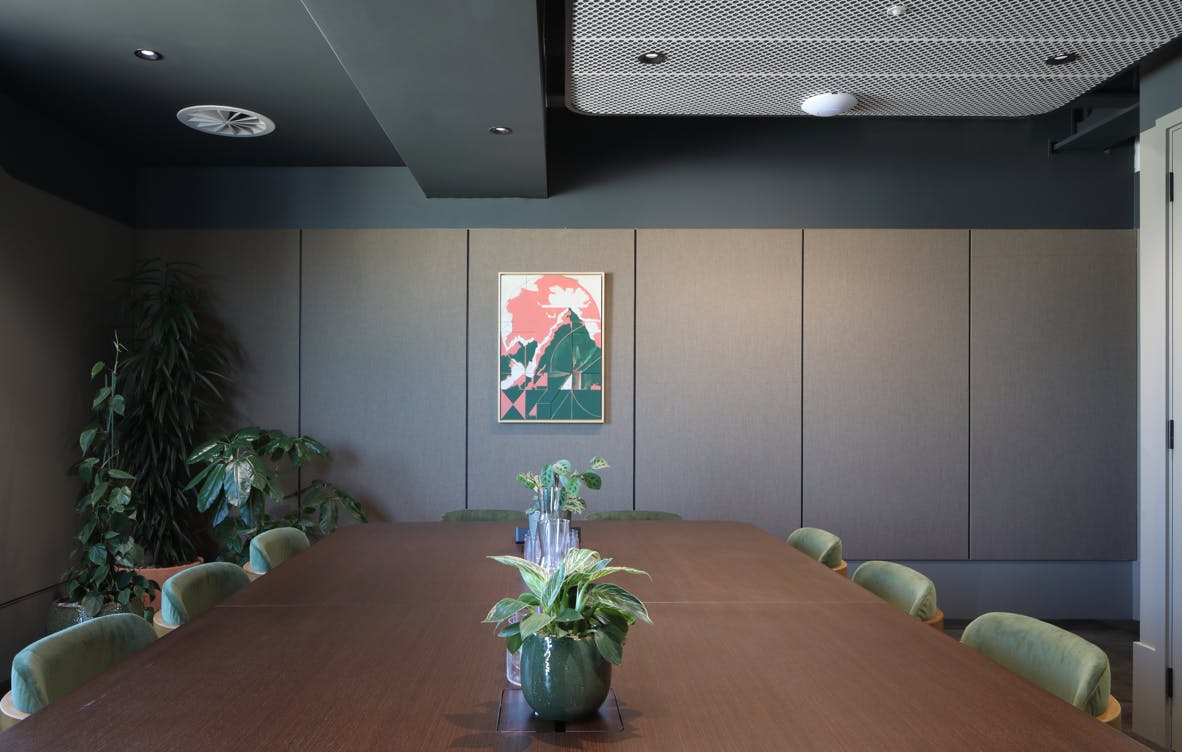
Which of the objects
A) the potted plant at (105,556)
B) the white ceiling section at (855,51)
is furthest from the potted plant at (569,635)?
the potted plant at (105,556)

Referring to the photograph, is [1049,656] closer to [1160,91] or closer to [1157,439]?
[1157,439]

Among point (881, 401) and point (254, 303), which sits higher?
point (254, 303)

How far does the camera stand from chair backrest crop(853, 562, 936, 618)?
2.67m

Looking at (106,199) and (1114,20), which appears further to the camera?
(106,199)

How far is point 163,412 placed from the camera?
5.20 metres

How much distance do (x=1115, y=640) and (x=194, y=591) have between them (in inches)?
214

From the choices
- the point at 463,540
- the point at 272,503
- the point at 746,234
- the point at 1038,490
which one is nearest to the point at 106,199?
the point at 272,503

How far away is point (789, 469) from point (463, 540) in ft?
9.35

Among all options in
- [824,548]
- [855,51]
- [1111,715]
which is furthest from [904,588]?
[855,51]

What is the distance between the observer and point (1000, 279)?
5750 millimetres

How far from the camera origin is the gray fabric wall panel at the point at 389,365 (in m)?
5.66

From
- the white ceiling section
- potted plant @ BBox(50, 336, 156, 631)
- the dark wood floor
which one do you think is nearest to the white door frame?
the dark wood floor

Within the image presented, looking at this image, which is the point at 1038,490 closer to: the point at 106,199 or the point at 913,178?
the point at 913,178

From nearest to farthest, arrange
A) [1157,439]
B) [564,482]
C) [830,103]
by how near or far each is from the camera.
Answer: [564,482], [1157,439], [830,103]
